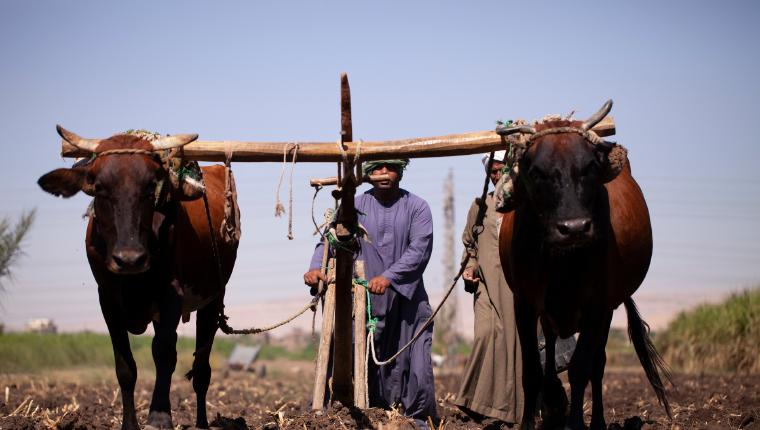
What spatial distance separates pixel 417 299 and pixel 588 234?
11.2 ft

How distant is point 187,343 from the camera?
32.9m

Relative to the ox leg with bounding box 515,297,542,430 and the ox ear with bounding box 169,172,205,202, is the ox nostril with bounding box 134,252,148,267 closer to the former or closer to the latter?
the ox ear with bounding box 169,172,205,202

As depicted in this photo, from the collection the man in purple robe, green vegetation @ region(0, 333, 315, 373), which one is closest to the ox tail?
the man in purple robe

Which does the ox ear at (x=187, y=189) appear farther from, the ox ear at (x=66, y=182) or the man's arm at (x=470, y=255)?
the man's arm at (x=470, y=255)

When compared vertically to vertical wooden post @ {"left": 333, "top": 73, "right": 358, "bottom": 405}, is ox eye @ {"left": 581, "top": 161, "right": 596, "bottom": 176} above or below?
above

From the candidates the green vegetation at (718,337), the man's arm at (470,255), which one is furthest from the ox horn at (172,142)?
the green vegetation at (718,337)

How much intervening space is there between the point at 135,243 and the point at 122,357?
1.12m

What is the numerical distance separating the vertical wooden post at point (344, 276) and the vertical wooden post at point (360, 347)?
18.2 inches

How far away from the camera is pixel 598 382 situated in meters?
8.00

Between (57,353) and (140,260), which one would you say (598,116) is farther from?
(57,353)

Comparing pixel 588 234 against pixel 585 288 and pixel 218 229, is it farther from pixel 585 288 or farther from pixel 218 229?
pixel 218 229

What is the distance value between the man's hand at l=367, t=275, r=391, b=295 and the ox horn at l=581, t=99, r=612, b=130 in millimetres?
2852

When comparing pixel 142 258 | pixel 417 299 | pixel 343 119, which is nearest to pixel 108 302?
pixel 142 258

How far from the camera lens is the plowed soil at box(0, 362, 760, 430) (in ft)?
26.4
